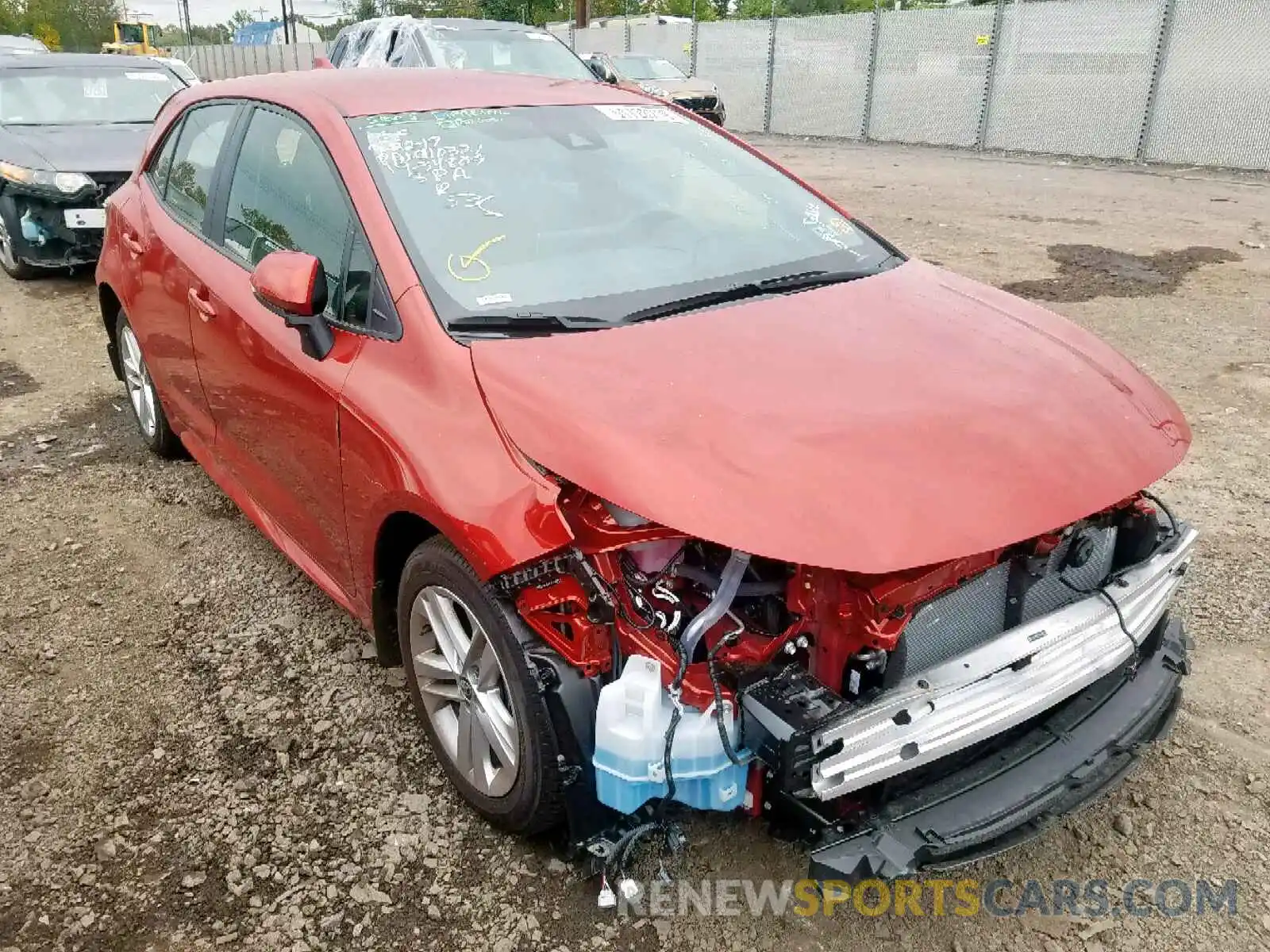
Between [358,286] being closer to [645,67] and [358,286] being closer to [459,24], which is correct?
[459,24]

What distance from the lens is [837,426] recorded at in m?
2.14

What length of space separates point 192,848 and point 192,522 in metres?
2.00

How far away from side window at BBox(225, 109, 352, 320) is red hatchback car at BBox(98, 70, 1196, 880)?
0.06ft

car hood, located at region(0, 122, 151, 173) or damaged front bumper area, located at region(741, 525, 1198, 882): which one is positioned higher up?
car hood, located at region(0, 122, 151, 173)

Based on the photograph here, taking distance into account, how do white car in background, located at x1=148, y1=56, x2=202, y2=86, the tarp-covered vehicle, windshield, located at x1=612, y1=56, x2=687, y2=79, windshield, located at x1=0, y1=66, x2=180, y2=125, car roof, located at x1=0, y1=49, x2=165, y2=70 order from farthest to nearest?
windshield, located at x1=612, y1=56, x2=687, y2=79 → white car in background, located at x1=148, y1=56, x2=202, y2=86 → car roof, located at x1=0, y1=49, x2=165, y2=70 → windshield, located at x1=0, y1=66, x2=180, y2=125 → the tarp-covered vehicle

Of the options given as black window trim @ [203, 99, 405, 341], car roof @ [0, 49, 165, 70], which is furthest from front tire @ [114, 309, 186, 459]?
car roof @ [0, 49, 165, 70]

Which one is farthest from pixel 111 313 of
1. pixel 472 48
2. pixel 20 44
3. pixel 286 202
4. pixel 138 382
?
pixel 20 44

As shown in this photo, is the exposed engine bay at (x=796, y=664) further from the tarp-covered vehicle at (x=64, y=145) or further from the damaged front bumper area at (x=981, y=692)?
the tarp-covered vehicle at (x=64, y=145)

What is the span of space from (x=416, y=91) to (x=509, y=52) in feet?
30.0

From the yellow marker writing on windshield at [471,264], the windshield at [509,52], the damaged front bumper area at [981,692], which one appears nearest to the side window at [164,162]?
the yellow marker writing on windshield at [471,264]

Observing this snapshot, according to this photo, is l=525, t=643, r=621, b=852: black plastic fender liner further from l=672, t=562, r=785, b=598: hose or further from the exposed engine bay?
l=672, t=562, r=785, b=598: hose

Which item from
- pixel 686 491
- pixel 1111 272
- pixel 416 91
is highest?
pixel 416 91

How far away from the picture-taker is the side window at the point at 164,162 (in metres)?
4.07

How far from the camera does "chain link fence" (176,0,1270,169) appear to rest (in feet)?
46.5
